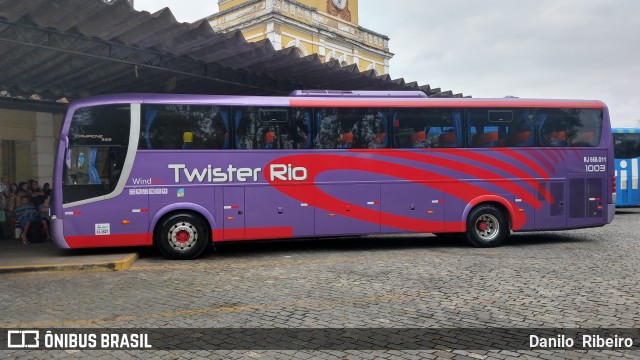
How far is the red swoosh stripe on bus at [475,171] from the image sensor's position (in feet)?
34.1

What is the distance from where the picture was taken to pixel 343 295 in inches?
250

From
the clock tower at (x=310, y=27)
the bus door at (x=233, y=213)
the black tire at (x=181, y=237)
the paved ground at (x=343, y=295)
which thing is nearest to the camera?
the paved ground at (x=343, y=295)

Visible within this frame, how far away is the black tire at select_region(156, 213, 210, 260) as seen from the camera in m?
9.34

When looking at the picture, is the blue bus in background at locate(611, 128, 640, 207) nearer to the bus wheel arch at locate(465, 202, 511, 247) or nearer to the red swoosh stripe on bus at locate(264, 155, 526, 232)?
the red swoosh stripe on bus at locate(264, 155, 526, 232)

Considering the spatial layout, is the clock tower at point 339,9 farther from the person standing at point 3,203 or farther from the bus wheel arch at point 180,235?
the bus wheel arch at point 180,235

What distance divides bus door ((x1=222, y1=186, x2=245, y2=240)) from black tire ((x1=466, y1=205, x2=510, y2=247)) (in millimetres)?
5147

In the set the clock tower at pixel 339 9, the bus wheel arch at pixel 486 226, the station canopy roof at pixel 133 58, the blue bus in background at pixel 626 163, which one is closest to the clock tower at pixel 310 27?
the clock tower at pixel 339 9

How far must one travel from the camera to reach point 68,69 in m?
12.0

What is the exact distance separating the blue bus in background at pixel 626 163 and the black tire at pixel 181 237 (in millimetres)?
16952

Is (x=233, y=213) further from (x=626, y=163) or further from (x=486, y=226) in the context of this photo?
(x=626, y=163)

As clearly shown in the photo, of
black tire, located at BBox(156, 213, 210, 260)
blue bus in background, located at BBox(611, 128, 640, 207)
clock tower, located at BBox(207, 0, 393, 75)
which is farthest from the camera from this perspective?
clock tower, located at BBox(207, 0, 393, 75)

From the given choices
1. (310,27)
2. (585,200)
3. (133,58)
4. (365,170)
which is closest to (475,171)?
(365,170)

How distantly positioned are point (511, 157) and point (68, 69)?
11277 millimetres

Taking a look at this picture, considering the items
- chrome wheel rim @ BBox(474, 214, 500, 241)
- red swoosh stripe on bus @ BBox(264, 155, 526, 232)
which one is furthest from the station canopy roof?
chrome wheel rim @ BBox(474, 214, 500, 241)
